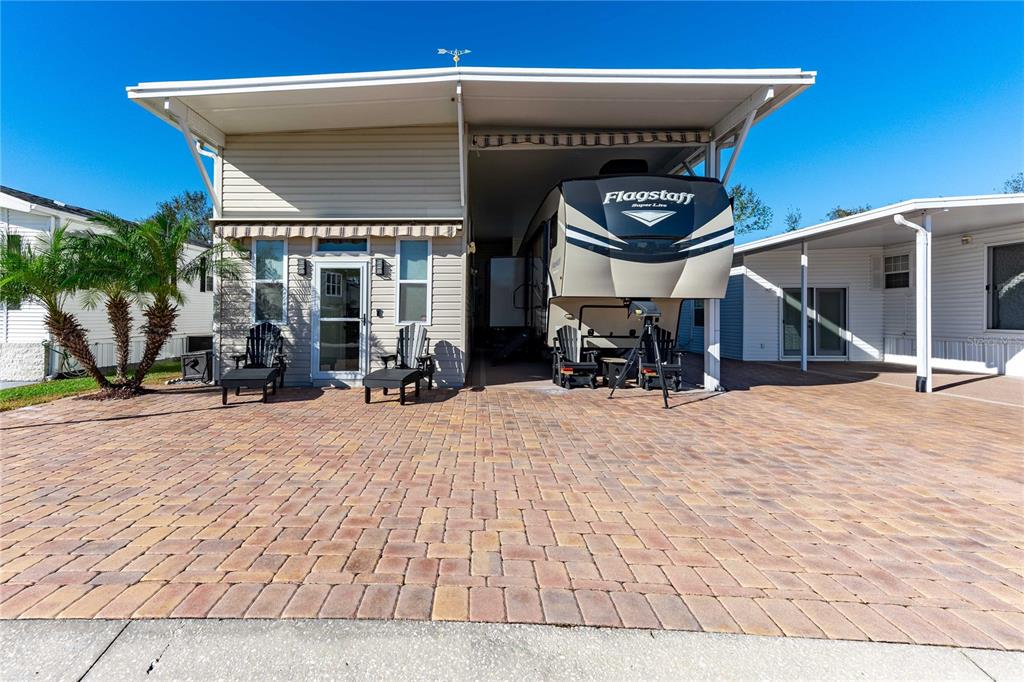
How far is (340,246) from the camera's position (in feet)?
27.4

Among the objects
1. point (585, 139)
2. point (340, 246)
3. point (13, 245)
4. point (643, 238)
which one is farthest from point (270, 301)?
point (643, 238)

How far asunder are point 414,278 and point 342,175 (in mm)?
2232

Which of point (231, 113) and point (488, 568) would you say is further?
point (231, 113)

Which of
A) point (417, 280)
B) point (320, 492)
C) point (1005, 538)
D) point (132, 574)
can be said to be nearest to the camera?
point (132, 574)

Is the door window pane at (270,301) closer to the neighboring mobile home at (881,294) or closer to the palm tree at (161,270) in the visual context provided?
the palm tree at (161,270)

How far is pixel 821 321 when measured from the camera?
1359 cm

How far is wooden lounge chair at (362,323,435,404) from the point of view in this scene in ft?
22.4

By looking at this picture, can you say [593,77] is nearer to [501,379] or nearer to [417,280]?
[417,280]

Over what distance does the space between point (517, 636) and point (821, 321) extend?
14.7 meters

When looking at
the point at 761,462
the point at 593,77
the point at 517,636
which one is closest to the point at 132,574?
the point at 517,636

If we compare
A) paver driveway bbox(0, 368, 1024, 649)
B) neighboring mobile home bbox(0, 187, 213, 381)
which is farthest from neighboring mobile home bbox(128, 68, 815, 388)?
neighboring mobile home bbox(0, 187, 213, 381)

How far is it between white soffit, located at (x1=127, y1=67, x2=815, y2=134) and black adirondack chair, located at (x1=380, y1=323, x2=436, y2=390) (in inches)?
141

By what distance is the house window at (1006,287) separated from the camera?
10078 millimetres

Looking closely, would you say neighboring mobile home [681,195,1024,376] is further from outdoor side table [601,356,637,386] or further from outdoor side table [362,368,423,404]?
outdoor side table [362,368,423,404]
